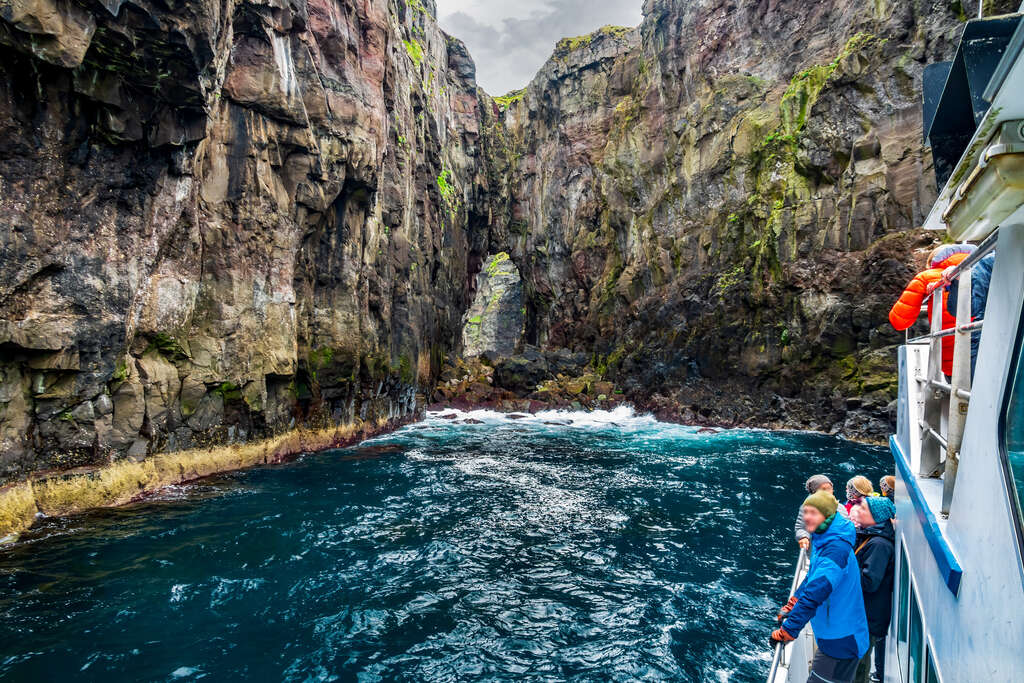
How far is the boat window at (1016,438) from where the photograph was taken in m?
2.17

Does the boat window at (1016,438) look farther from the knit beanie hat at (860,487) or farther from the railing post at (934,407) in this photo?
the knit beanie hat at (860,487)

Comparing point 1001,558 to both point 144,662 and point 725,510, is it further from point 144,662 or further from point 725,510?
point 725,510

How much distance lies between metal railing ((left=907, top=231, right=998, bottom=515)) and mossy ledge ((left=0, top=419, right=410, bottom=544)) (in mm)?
16201

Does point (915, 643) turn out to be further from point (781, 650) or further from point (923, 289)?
point (923, 289)

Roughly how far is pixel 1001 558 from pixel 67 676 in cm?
993

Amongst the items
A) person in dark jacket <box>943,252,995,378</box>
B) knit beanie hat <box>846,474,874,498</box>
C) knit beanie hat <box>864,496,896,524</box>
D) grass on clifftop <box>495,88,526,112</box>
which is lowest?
knit beanie hat <box>864,496,896,524</box>

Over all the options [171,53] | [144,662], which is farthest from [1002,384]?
[171,53]

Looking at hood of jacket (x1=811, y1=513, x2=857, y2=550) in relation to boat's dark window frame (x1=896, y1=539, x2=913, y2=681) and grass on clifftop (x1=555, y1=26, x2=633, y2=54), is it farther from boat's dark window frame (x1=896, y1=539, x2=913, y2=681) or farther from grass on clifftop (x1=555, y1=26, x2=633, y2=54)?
grass on clifftop (x1=555, y1=26, x2=633, y2=54)

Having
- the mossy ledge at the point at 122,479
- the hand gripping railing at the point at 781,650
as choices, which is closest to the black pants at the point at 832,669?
the hand gripping railing at the point at 781,650

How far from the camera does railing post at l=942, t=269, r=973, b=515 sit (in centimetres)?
352

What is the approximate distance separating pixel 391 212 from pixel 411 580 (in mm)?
24826

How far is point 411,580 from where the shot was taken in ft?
32.4

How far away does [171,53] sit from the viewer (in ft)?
45.5

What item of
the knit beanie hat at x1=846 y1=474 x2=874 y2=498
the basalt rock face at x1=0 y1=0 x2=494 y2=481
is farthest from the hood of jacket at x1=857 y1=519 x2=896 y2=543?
the basalt rock face at x1=0 y1=0 x2=494 y2=481
